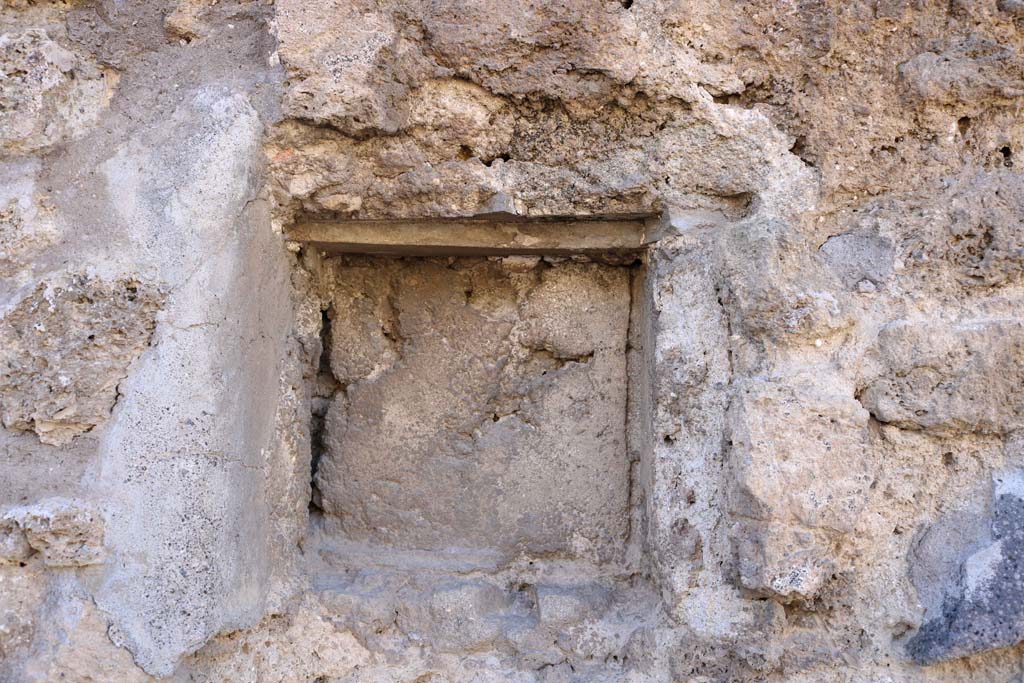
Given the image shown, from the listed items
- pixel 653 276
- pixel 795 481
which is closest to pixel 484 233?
pixel 653 276

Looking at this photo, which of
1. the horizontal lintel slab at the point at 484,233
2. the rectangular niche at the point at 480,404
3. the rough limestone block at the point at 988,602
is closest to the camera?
the rough limestone block at the point at 988,602

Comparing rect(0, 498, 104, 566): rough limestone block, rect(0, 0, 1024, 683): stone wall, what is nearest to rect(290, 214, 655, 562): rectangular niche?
rect(0, 0, 1024, 683): stone wall

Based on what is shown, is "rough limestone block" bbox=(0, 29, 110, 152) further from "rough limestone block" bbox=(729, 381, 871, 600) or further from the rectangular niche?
"rough limestone block" bbox=(729, 381, 871, 600)

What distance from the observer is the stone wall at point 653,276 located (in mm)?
1225

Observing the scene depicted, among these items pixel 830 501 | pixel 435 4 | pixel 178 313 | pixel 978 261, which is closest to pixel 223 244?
pixel 178 313

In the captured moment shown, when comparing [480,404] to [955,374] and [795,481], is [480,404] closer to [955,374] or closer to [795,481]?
[795,481]

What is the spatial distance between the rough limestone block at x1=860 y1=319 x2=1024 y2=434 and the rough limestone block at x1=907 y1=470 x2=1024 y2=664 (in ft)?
0.44

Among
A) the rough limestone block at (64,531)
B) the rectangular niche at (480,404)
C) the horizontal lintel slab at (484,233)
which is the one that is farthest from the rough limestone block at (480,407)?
the rough limestone block at (64,531)

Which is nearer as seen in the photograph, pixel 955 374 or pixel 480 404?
pixel 955 374

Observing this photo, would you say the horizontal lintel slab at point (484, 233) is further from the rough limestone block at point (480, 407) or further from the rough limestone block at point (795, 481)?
the rough limestone block at point (795, 481)

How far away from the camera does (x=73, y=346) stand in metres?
1.22

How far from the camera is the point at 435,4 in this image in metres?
1.25

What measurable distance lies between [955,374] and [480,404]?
780mm

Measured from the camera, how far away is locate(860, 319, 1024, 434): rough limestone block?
1.24 meters
